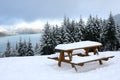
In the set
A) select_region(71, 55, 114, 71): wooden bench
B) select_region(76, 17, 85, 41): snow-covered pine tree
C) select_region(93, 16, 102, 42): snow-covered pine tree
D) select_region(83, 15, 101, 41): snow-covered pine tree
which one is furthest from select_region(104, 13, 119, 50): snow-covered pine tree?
select_region(71, 55, 114, 71): wooden bench

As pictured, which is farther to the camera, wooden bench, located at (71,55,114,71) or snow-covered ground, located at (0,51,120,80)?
wooden bench, located at (71,55,114,71)

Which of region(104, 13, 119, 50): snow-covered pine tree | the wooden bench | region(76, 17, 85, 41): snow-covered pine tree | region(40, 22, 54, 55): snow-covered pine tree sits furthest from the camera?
region(76, 17, 85, 41): snow-covered pine tree

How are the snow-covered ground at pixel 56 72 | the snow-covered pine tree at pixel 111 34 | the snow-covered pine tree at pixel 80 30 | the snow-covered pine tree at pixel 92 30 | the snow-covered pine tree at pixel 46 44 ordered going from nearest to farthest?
the snow-covered ground at pixel 56 72, the snow-covered pine tree at pixel 46 44, the snow-covered pine tree at pixel 111 34, the snow-covered pine tree at pixel 92 30, the snow-covered pine tree at pixel 80 30

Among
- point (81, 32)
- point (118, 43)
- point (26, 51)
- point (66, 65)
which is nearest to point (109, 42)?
point (118, 43)

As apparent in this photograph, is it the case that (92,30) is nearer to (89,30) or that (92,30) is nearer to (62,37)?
(89,30)

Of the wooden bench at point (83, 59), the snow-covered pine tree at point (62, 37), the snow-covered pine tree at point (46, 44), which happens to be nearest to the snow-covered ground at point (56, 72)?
the wooden bench at point (83, 59)

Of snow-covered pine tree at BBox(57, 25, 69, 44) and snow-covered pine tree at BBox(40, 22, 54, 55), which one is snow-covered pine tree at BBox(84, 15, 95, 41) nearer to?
snow-covered pine tree at BBox(57, 25, 69, 44)

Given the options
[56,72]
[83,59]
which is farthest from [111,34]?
[56,72]

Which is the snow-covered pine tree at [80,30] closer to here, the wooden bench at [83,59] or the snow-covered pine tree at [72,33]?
the snow-covered pine tree at [72,33]

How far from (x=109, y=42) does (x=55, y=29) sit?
536 inches

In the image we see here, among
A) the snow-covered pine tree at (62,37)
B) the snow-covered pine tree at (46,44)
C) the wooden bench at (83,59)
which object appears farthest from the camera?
the snow-covered pine tree at (62,37)

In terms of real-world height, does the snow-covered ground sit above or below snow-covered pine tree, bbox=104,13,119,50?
below

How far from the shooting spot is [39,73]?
34.8 feet

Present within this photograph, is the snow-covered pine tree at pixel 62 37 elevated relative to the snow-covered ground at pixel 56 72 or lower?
→ elevated
